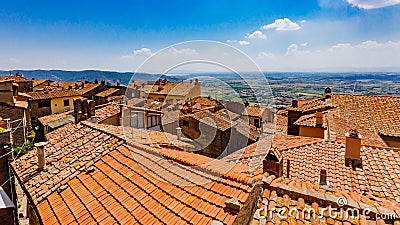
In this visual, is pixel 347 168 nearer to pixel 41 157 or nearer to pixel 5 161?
pixel 41 157

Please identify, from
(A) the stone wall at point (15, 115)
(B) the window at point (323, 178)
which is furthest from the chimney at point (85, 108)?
(A) the stone wall at point (15, 115)

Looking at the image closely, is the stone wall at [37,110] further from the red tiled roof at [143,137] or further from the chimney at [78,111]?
the red tiled roof at [143,137]

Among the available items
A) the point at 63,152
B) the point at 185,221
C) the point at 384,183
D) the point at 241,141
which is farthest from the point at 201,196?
the point at 241,141

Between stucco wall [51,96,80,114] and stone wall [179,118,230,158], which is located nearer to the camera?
stone wall [179,118,230,158]

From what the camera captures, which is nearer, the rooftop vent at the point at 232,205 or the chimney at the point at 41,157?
the rooftop vent at the point at 232,205

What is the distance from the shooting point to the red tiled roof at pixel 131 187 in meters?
3.98

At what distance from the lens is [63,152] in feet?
24.2

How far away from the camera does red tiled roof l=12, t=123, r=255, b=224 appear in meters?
3.98

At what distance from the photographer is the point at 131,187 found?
4.80m

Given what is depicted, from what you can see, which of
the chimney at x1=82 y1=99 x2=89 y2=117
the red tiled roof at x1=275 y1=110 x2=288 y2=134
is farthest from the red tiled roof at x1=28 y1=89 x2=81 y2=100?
the red tiled roof at x1=275 y1=110 x2=288 y2=134

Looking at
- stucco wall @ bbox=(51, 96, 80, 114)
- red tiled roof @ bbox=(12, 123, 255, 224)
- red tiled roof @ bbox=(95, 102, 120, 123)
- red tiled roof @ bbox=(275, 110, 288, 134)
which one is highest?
red tiled roof @ bbox=(95, 102, 120, 123)

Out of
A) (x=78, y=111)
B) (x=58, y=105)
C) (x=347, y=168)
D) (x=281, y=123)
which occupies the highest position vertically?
(x=78, y=111)

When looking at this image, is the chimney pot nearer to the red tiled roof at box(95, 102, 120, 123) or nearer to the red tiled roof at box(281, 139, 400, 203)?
the red tiled roof at box(281, 139, 400, 203)

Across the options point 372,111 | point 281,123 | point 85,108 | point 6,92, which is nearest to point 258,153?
point 85,108
